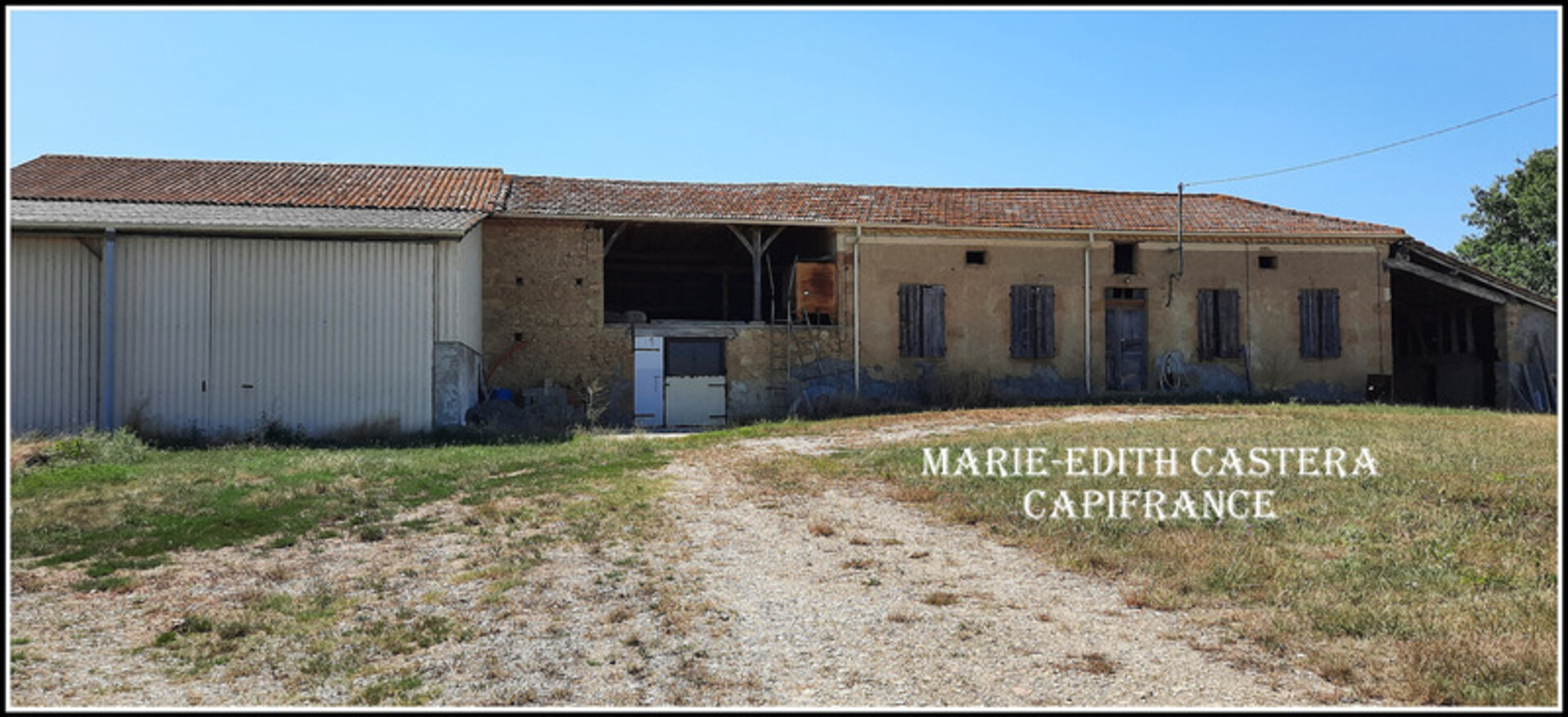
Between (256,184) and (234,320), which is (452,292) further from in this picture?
(256,184)

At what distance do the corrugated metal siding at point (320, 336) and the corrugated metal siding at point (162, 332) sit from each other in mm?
203

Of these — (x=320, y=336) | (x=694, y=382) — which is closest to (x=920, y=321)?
(x=694, y=382)

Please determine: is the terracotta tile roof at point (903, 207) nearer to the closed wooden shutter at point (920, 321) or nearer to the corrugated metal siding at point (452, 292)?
the closed wooden shutter at point (920, 321)

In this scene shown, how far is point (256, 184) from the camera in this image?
1852cm

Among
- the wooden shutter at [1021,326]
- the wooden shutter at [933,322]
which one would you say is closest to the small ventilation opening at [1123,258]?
the wooden shutter at [1021,326]

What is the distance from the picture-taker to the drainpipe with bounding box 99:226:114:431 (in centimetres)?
1398

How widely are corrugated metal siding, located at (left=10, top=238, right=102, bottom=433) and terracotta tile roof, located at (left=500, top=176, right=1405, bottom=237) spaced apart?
669 centimetres

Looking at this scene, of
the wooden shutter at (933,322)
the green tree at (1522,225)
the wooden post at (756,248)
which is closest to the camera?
the wooden post at (756,248)

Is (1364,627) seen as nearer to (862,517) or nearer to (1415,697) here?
(1415,697)

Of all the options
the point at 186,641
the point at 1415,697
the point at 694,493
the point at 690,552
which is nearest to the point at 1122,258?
the point at 694,493

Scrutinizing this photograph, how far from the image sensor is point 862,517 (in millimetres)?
8180

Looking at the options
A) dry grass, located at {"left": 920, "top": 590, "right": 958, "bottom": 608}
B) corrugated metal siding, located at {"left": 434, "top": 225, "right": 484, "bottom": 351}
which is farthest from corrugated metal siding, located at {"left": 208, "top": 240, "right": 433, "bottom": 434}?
dry grass, located at {"left": 920, "top": 590, "right": 958, "bottom": 608}

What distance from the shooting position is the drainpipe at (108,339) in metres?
14.0

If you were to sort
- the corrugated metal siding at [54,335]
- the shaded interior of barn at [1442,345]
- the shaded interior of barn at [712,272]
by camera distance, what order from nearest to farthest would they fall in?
the corrugated metal siding at [54,335] → the shaded interior of barn at [712,272] → the shaded interior of barn at [1442,345]
